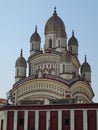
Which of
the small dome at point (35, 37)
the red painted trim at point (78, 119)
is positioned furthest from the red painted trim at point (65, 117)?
the small dome at point (35, 37)

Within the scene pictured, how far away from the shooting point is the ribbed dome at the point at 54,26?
71238 mm

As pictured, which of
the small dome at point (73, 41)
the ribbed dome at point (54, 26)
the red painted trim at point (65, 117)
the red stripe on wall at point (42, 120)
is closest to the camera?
the red painted trim at point (65, 117)

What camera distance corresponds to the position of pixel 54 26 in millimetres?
72000

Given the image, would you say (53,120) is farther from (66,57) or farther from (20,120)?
(66,57)

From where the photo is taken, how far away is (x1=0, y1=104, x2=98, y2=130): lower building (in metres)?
43.5

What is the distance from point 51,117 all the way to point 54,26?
29.7 meters

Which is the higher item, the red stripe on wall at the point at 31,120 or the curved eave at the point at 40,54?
the curved eave at the point at 40,54

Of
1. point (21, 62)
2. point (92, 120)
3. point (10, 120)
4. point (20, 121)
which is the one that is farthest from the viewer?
point (21, 62)

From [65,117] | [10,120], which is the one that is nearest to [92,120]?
[65,117]

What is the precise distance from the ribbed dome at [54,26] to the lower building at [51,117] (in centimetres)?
2695

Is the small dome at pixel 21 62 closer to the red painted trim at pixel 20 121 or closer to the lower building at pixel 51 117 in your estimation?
the lower building at pixel 51 117

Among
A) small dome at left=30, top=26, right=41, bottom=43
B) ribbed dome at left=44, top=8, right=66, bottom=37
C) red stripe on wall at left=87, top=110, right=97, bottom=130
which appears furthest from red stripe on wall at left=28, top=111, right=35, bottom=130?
small dome at left=30, top=26, right=41, bottom=43

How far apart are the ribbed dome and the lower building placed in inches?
1061

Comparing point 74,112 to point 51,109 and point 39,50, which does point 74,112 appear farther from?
point 39,50
